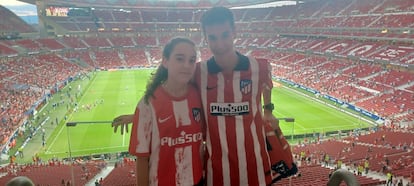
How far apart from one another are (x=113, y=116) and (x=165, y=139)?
26.9 meters

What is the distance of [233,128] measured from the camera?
8.57 ft

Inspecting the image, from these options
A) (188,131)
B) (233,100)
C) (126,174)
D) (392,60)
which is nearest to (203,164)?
(188,131)

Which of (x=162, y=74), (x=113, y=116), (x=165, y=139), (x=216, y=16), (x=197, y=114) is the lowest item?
(x=113, y=116)

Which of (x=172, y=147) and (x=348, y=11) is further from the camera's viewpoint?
(x=348, y=11)

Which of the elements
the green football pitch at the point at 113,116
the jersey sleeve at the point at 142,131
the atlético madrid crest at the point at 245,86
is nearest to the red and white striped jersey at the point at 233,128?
the atlético madrid crest at the point at 245,86

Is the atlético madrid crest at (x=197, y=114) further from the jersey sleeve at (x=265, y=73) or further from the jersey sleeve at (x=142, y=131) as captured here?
the jersey sleeve at (x=265, y=73)

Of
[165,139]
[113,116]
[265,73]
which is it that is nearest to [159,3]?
[113,116]

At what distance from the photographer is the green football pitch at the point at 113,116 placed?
72.6 ft

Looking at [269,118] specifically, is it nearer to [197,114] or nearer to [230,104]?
[230,104]

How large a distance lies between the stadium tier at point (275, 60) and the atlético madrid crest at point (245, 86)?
450mm

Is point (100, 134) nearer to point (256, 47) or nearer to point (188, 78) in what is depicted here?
point (188, 78)

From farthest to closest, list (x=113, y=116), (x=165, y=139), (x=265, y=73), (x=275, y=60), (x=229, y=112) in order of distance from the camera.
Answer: (x=275, y=60) → (x=113, y=116) → (x=265, y=73) → (x=229, y=112) → (x=165, y=139)

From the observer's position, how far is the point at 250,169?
2658mm

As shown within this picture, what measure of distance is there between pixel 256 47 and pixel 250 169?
62687mm
